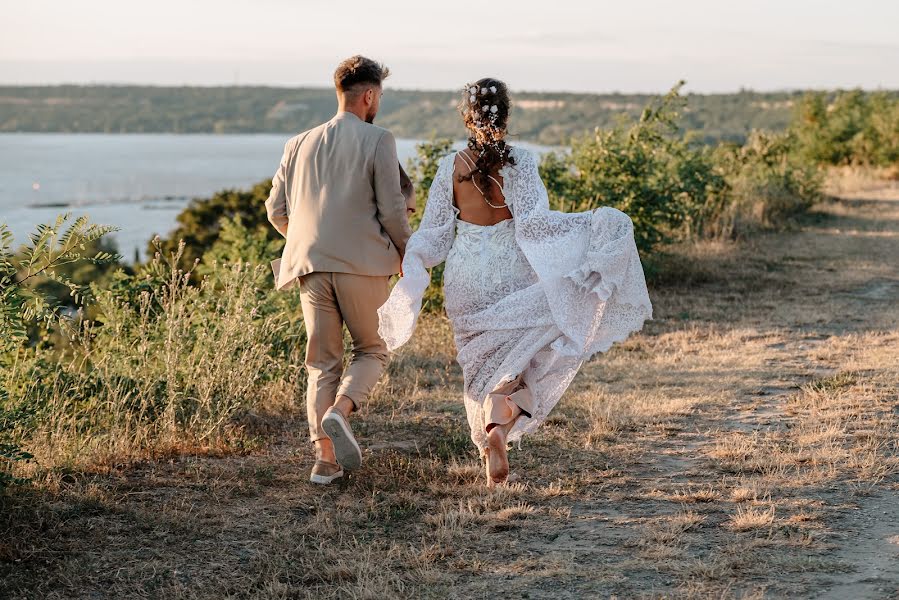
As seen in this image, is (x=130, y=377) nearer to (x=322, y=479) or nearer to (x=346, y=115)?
(x=322, y=479)

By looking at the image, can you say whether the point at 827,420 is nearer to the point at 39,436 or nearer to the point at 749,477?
the point at 749,477

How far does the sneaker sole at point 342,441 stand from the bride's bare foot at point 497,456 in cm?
66

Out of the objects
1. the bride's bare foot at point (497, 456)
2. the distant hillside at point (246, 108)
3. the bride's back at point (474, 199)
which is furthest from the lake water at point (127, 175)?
the bride's bare foot at point (497, 456)

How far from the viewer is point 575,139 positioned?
12602 mm

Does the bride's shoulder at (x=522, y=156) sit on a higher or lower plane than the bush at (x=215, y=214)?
higher

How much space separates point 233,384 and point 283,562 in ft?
7.46

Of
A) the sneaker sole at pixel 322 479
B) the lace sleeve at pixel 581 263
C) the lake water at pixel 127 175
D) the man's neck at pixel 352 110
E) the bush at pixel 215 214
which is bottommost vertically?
the lake water at pixel 127 175

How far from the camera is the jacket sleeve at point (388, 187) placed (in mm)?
5004

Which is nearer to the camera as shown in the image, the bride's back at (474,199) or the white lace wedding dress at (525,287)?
the white lace wedding dress at (525,287)

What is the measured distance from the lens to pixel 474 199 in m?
5.30

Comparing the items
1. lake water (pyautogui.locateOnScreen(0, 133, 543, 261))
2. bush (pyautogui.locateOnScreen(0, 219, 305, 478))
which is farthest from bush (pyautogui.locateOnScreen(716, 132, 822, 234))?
lake water (pyautogui.locateOnScreen(0, 133, 543, 261))

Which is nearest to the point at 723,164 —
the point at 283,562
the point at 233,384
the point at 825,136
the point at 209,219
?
the point at 825,136

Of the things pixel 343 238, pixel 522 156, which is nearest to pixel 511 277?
pixel 522 156

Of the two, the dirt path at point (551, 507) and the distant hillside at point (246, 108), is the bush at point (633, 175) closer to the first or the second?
the dirt path at point (551, 507)
